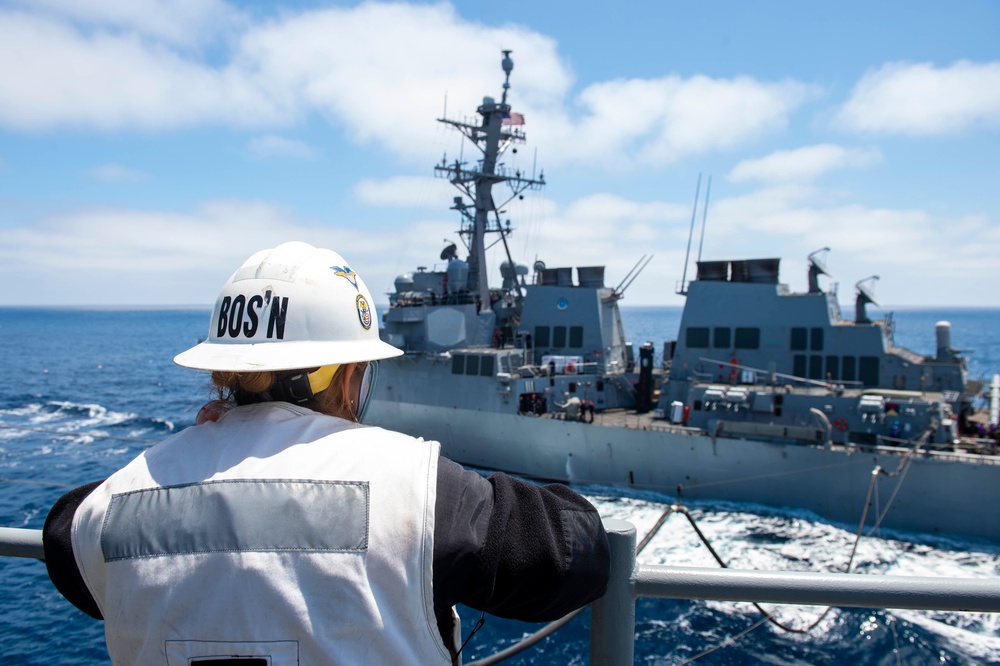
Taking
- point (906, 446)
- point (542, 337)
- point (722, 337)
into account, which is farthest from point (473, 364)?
point (906, 446)

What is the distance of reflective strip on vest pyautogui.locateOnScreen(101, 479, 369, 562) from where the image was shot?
1.20 m

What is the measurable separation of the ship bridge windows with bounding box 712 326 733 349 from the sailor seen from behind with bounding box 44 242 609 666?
21.6m

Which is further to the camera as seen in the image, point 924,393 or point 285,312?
point 924,393

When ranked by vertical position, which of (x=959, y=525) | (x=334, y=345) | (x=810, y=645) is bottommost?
(x=810, y=645)

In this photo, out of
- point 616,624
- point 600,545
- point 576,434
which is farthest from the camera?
point 576,434

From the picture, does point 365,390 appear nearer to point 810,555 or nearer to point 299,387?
point 299,387

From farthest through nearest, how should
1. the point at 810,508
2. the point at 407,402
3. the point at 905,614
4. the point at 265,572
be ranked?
the point at 407,402, the point at 810,508, the point at 905,614, the point at 265,572

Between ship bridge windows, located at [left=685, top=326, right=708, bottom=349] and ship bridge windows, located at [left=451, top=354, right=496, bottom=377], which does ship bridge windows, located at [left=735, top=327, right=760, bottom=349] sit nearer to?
ship bridge windows, located at [left=685, top=326, right=708, bottom=349]

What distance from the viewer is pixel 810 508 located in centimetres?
1777

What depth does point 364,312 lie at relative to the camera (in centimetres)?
186

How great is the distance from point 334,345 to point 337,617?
727 mm

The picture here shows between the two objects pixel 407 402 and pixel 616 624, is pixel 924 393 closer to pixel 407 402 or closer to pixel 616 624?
pixel 407 402

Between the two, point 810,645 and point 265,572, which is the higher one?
point 265,572

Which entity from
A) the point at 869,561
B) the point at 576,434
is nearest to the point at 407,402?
the point at 576,434
